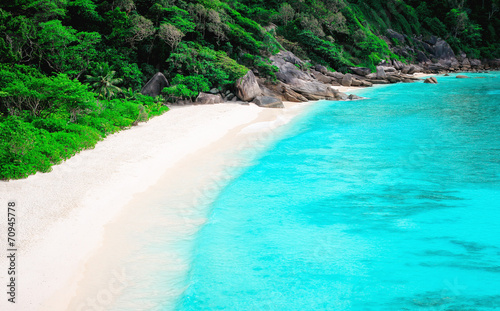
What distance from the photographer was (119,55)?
28156 millimetres

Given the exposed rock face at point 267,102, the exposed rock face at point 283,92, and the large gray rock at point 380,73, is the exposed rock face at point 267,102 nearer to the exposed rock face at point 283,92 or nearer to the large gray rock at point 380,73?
the exposed rock face at point 283,92

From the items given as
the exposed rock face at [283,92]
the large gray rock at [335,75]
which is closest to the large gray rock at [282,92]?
the exposed rock face at [283,92]

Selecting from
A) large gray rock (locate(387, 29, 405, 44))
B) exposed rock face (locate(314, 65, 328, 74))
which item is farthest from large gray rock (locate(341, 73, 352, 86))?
large gray rock (locate(387, 29, 405, 44))

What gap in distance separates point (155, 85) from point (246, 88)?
7672mm

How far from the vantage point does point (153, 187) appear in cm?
1277

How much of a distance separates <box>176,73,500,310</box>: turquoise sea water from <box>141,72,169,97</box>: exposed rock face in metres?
12.9

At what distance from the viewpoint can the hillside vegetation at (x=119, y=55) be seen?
1622 centimetres

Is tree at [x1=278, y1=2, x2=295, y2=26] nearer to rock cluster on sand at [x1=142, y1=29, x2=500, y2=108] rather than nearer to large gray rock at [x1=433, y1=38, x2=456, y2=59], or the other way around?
rock cluster on sand at [x1=142, y1=29, x2=500, y2=108]

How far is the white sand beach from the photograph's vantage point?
7.49 metres

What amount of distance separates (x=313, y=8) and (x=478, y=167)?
4290 cm

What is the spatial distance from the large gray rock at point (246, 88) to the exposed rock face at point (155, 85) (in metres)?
6.13

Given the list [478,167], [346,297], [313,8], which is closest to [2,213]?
[346,297]

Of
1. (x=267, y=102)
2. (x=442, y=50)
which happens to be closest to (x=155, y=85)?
(x=267, y=102)

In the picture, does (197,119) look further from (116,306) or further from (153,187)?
(116,306)
